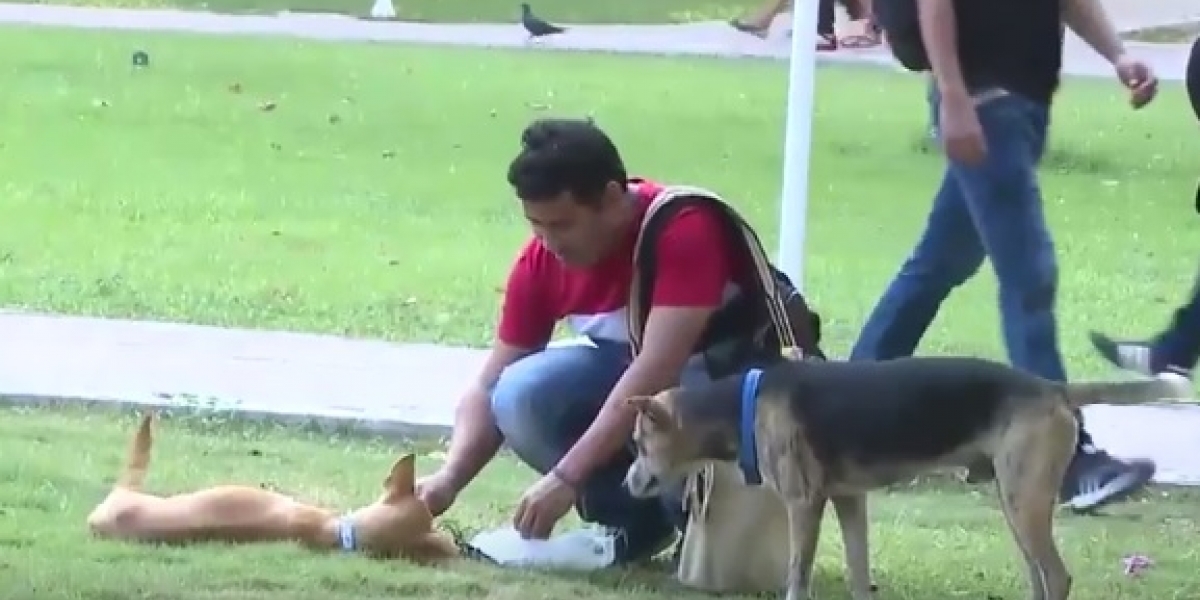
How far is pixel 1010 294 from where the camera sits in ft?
20.3

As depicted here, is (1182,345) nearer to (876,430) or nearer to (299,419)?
(876,430)

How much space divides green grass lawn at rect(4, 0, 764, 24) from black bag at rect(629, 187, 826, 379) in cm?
1959

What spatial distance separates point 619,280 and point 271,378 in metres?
2.79

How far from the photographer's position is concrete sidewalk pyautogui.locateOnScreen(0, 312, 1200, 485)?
6961 millimetres

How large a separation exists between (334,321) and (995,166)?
129 inches

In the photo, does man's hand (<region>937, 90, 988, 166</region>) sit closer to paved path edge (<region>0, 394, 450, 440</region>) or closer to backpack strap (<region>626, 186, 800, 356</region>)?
backpack strap (<region>626, 186, 800, 356</region>)

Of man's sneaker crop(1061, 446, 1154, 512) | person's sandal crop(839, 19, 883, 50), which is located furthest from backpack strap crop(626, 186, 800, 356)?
person's sandal crop(839, 19, 883, 50)

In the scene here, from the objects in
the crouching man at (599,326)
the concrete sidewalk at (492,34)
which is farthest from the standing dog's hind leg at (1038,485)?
the concrete sidewalk at (492,34)

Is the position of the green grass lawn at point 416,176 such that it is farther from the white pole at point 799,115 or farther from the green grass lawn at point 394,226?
the white pole at point 799,115

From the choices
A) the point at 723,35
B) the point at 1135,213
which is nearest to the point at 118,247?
the point at 1135,213

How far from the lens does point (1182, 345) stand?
662 centimetres

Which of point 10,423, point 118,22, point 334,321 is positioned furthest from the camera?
point 118,22

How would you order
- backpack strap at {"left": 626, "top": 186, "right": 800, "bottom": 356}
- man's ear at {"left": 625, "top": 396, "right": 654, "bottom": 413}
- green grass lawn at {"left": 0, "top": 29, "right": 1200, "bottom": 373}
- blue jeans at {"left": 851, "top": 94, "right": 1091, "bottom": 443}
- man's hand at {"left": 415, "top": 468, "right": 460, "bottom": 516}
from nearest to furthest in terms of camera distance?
man's ear at {"left": 625, "top": 396, "right": 654, "bottom": 413} → backpack strap at {"left": 626, "top": 186, "right": 800, "bottom": 356} → man's hand at {"left": 415, "top": 468, "right": 460, "bottom": 516} → blue jeans at {"left": 851, "top": 94, "right": 1091, "bottom": 443} → green grass lawn at {"left": 0, "top": 29, "right": 1200, "bottom": 373}

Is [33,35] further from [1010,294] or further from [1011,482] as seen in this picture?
[1011,482]
